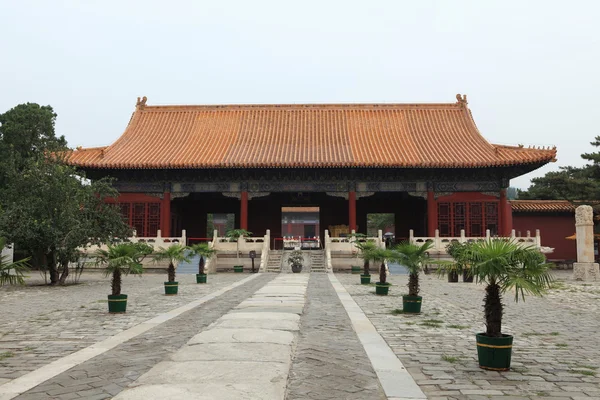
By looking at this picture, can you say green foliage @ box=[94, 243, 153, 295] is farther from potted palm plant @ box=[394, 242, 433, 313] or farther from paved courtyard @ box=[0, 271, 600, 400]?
potted palm plant @ box=[394, 242, 433, 313]

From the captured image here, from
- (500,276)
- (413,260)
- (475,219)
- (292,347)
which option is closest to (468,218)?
(475,219)

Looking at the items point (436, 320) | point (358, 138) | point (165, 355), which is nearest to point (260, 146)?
point (358, 138)

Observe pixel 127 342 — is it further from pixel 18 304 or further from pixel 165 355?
pixel 18 304

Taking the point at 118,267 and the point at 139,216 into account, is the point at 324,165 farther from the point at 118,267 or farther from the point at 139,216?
the point at 118,267

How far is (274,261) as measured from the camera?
22844 mm

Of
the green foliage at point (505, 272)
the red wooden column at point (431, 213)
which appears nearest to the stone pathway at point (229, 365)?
the green foliage at point (505, 272)

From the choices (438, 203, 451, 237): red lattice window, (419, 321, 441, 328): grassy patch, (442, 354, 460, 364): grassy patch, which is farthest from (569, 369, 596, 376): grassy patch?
(438, 203, 451, 237): red lattice window

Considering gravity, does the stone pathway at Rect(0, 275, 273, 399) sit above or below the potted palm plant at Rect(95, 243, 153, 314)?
below

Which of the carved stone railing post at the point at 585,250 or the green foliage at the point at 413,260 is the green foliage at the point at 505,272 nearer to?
the green foliage at the point at 413,260

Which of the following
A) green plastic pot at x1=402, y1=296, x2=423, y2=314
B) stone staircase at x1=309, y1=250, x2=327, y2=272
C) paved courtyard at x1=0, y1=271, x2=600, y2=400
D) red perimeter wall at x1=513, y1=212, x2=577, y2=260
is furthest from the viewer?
red perimeter wall at x1=513, y1=212, x2=577, y2=260

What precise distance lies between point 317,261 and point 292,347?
17.3m

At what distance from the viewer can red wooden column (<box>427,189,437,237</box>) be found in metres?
24.8

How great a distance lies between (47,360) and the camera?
5262 mm

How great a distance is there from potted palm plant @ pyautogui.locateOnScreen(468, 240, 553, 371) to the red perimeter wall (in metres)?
24.8
